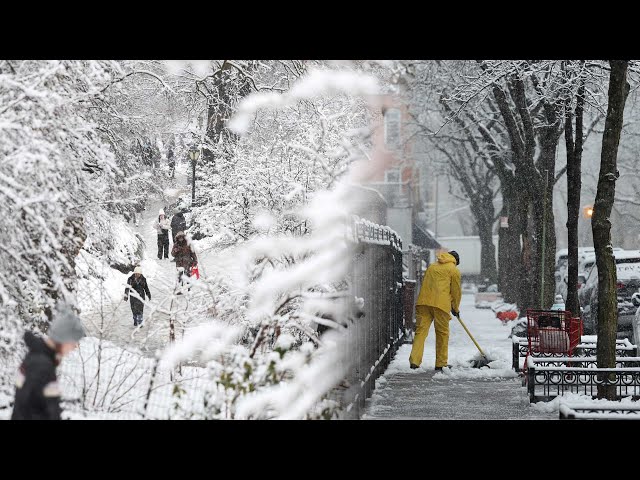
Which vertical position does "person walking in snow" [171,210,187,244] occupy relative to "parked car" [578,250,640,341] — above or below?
above

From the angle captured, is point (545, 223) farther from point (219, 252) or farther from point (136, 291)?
point (136, 291)

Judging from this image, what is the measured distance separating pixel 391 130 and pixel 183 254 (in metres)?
3.48

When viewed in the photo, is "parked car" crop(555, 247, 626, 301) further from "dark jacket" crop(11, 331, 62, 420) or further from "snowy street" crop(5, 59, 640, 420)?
"dark jacket" crop(11, 331, 62, 420)

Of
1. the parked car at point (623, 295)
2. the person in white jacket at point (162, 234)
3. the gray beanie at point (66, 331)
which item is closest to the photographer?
the gray beanie at point (66, 331)

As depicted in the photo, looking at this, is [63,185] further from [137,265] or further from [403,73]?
[403,73]

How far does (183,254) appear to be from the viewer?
9859 mm

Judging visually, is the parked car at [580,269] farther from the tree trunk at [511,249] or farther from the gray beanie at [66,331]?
the gray beanie at [66,331]

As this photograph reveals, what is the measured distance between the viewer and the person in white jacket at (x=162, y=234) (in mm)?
9594

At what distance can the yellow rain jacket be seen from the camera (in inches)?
540

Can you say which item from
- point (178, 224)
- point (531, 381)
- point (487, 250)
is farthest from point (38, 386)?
point (487, 250)

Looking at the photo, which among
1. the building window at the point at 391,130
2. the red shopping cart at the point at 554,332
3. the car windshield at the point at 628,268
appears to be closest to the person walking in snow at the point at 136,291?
the building window at the point at 391,130

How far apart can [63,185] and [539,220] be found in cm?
1252

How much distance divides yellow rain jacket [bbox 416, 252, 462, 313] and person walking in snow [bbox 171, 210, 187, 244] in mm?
4568

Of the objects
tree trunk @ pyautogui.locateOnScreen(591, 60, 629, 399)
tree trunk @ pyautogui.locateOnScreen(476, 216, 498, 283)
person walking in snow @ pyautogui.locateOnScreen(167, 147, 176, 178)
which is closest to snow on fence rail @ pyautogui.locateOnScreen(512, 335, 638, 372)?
tree trunk @ pyautogui.locateOnScreen(591, 60, 629, 399)
